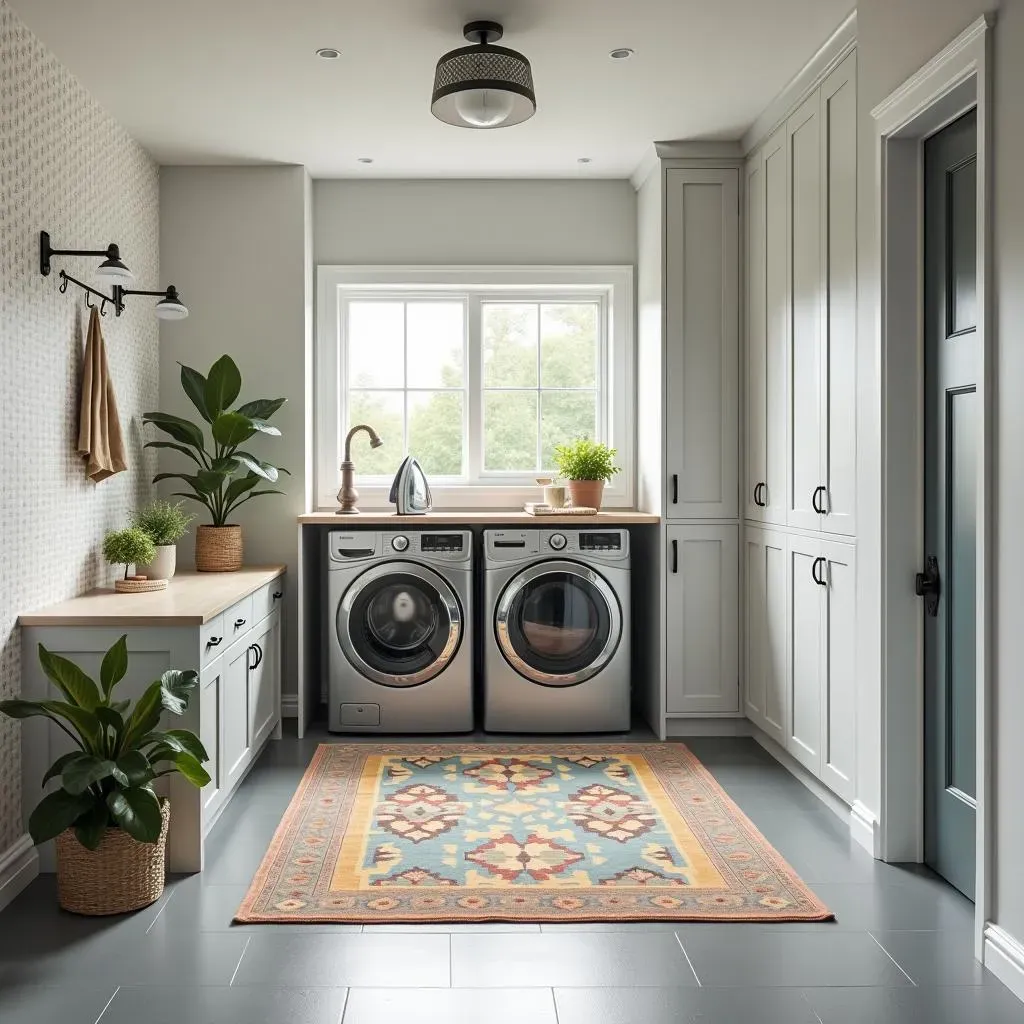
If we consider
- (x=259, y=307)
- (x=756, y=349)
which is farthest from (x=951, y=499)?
(x=259, y=307)

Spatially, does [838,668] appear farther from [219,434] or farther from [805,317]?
[219,434]

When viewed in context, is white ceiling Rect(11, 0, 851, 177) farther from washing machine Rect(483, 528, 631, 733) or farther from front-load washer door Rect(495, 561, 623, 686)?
front-load washer door Rect(495, 561, 623, 686)

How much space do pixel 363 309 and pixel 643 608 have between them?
6.47ft

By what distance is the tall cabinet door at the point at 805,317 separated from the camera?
331cm

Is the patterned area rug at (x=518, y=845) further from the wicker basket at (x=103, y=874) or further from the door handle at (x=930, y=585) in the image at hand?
the door handle at (x=930, y=585)

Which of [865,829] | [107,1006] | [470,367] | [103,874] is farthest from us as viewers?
[470,367]

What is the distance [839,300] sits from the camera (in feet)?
10.2

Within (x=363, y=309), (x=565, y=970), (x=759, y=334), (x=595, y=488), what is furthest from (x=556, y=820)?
(x=363, y=309)

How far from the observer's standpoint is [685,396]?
4.18 meters

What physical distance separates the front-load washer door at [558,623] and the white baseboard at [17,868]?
1990 millimetres

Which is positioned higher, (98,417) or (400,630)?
(98,417)

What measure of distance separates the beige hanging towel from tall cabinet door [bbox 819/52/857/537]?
242 cm

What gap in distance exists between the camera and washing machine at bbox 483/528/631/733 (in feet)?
13.8

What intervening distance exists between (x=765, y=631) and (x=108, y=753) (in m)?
2.47
